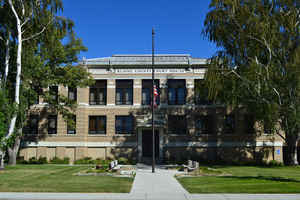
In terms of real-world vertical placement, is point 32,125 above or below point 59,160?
above

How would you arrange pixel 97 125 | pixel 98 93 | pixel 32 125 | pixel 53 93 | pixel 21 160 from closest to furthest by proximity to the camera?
pixel 53 93 → pixel 21 160 → pixel 32 125 → pixel 97 125 → pixel 98 93

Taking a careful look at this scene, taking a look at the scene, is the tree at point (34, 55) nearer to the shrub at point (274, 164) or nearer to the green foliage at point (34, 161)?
the green foliage at point (34, 161)

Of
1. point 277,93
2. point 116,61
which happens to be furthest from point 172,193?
point 116,61

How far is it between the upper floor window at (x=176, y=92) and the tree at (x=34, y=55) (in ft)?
31.6

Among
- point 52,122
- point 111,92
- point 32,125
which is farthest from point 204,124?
point 32,125

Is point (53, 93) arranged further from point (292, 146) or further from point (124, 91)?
point (292, 146)

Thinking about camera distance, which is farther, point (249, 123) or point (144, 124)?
point (249, 123)

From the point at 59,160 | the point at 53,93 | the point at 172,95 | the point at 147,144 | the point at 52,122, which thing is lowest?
the point at 59,160

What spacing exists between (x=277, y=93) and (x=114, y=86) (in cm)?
1834

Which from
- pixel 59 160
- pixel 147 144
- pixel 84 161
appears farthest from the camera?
pixel 147 144

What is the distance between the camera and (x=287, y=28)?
2267cm

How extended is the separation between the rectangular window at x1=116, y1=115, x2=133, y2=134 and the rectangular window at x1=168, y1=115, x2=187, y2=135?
439 cm

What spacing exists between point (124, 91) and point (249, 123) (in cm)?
1451

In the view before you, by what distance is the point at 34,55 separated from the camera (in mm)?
26703
